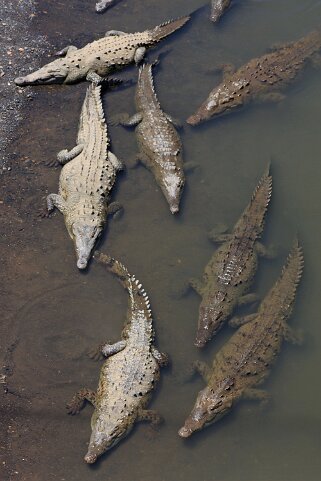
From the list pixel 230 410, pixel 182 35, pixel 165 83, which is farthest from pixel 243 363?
pixel 182 35

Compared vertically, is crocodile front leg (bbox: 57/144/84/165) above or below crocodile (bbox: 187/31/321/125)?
below

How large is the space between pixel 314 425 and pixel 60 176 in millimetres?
4632

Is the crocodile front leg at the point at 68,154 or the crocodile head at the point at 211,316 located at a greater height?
the crocodile front leg at the point at 68,154

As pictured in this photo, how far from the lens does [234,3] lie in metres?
10.6

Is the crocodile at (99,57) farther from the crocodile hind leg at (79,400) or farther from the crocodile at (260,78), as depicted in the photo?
the crocodile hind leg at (79,400)

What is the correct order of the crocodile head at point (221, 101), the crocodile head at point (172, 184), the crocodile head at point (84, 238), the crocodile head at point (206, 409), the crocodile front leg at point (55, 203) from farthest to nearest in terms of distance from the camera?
the crocodile head at point (221, 101), the crocodile head at point (172, 184), the crocodile front leg at point (55, 203), the crocodile head at point (84, 238), the crocodile head at point (206, 409)

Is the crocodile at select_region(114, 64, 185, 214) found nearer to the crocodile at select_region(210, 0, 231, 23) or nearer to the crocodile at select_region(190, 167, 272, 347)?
the crocodile at select_region(190, 167, 272, 347)

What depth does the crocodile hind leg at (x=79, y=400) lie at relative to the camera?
6709mm

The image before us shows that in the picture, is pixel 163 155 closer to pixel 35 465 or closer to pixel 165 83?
pixel 165 83

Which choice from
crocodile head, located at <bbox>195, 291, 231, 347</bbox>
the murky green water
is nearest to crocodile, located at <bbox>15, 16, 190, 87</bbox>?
the murky green water

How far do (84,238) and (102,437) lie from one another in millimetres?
2552

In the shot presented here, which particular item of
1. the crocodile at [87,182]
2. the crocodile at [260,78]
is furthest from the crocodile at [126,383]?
the crocodile at [260,78]

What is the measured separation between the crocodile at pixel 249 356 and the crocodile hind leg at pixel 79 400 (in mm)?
1074

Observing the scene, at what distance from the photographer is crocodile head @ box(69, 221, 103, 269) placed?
25.2ft
